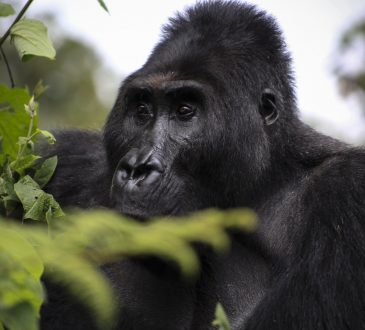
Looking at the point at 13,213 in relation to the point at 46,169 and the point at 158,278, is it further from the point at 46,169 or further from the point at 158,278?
the point at 158,278

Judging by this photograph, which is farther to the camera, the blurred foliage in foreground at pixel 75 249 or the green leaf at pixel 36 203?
the green leaf at pixel 36 203

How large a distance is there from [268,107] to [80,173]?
1.39 m

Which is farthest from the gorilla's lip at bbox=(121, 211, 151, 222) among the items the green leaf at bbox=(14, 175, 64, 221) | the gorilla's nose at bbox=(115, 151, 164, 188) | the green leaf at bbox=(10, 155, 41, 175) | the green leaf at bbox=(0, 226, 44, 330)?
the green leaf at bbox=(0, 226, 44, 330)

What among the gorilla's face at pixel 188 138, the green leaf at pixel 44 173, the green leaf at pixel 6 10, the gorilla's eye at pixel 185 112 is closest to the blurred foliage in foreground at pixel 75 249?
the green leaf at pixel 6 10

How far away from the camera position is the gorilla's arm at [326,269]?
3592mm

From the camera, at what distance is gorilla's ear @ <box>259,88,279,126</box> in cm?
460

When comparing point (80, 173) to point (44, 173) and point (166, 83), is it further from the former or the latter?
point (166, 83)

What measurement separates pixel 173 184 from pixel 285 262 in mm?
740

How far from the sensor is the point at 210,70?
4367 mm

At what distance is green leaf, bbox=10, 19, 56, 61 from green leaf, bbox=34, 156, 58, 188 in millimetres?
1146

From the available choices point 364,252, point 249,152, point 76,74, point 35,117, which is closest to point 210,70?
point 249,152

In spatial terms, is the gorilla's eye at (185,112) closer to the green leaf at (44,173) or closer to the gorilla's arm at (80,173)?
the gorilla's arm at (80,173)

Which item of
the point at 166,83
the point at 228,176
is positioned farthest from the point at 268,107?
the point at 166,83

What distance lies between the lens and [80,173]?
16.9ft
